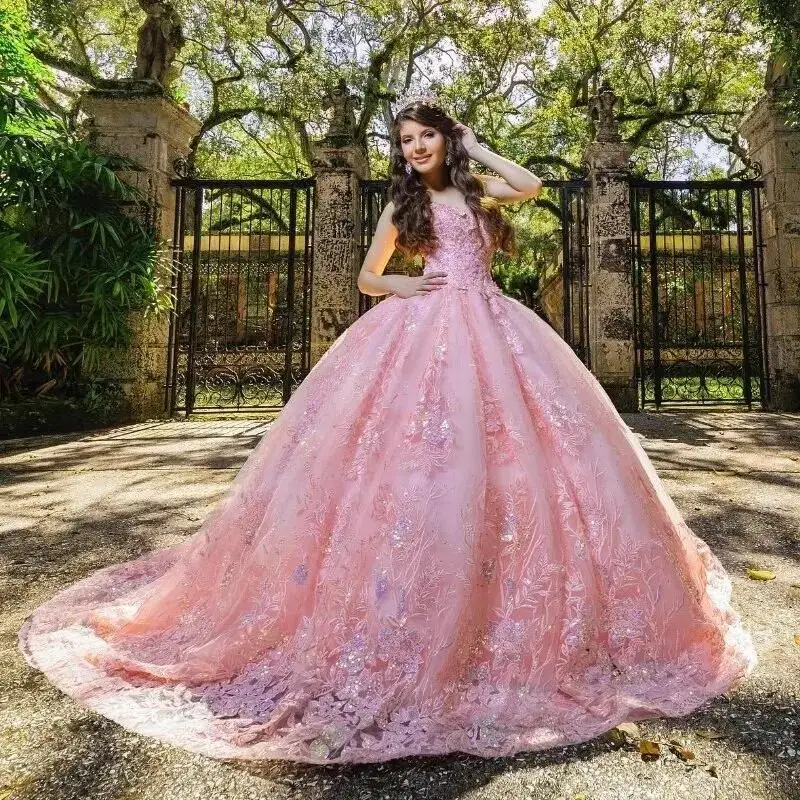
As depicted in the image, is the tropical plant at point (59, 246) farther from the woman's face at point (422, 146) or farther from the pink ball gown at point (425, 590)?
the pink ball gown at point (425, 590)

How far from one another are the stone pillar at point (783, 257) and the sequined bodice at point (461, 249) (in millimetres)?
7182

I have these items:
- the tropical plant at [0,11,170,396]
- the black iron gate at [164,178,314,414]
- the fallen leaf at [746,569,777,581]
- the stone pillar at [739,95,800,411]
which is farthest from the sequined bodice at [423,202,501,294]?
the stone pillar at [739,95,800,411]

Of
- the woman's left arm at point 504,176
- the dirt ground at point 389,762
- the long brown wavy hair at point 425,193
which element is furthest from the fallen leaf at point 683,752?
the woman's left arm at point 504,176

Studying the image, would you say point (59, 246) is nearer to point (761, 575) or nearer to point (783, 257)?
point (761, 575)

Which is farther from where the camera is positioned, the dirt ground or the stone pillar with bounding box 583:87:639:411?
the stone pillar with bounding box 583:87:639:411

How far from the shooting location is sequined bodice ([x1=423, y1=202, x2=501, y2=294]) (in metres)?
1.78

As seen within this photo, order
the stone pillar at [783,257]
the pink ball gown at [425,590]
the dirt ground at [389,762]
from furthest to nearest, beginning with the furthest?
the stone pillar at [783,257]
the pink ball gown at [425,590]
the dirt ground at [389,762]

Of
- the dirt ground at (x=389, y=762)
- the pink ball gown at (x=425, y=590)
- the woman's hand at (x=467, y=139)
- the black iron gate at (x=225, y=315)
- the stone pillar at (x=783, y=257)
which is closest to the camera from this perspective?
the dirt ground at (x=389, y=762)

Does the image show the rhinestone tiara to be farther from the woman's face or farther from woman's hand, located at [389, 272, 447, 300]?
woman's hand, located at [389, 272, 447, 300]

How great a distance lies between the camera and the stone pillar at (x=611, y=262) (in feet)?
23.7

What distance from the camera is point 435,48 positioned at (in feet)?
40.4

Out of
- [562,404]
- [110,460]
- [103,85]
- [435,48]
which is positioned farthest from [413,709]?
[435,48]

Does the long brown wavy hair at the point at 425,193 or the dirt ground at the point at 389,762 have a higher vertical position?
the long brown wavy hair at the point at 425,193

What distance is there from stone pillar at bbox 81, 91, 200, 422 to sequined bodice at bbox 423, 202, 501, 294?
576 cm
